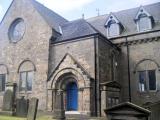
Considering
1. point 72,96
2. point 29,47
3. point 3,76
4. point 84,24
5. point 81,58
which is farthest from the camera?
point 3,76

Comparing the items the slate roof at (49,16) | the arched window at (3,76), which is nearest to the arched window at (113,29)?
the slate roof at (49,16)

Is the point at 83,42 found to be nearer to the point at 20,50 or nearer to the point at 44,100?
the point at 44,100

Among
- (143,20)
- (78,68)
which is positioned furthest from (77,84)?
(143,20)

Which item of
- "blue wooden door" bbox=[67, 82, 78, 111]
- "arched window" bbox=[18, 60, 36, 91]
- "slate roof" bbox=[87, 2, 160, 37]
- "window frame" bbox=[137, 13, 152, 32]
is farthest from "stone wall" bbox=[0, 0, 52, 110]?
"window frame" bbox=[137, 13, 152, 32]

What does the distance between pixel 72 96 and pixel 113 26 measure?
32.7 feet

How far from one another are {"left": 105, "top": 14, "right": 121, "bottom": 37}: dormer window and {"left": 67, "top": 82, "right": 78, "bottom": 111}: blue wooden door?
8395mm

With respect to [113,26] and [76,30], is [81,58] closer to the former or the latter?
[76,30]

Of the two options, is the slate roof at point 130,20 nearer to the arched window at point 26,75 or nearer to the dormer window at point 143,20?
the dormer window at point 143,20

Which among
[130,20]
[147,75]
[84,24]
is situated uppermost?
[130,20]

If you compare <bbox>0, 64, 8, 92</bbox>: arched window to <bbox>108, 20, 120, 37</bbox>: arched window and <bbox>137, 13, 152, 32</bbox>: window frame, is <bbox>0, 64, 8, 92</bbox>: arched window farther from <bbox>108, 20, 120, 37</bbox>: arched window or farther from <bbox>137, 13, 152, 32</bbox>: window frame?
<bbox>137, 13, 152, 32</bbox>: window frame

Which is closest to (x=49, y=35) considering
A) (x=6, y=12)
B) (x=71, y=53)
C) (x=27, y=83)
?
(x=71, y=53)

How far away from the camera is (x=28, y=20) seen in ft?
89.8

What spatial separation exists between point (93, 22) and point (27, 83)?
41.3 feet

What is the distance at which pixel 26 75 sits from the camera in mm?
25938
